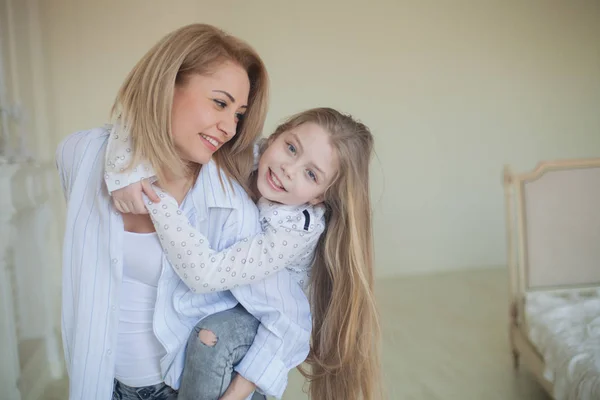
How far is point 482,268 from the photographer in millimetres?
4766

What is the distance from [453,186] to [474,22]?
136 cm

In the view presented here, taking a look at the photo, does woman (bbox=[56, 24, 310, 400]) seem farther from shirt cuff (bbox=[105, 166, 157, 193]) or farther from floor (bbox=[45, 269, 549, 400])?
floor (bbox=[45, 269, 549, 400])

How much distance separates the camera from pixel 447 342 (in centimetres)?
326

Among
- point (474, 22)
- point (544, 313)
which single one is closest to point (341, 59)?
point (474, 22)

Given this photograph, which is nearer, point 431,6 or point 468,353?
point 468,353

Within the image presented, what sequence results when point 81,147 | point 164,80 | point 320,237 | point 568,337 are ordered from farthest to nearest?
point 568,337, point 320,237, point 81,147, point 164,80

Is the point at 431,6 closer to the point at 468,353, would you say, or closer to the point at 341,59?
the point at 341,59

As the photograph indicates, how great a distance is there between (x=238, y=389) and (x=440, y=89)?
384cm

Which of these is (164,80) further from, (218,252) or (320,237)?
(320,237)

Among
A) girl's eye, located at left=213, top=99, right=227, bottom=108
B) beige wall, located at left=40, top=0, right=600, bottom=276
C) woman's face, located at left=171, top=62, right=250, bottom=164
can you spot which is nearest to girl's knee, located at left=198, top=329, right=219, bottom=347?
woman's face, located at left=171, top=62, right=250, bottom=164

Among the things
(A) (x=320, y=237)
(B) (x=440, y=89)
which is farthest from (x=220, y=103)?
(B) (x=440, y=89)

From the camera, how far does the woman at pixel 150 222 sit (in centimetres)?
108

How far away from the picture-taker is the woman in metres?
1.08

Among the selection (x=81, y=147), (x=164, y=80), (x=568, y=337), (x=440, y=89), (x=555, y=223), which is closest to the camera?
(x=164, y=80)
